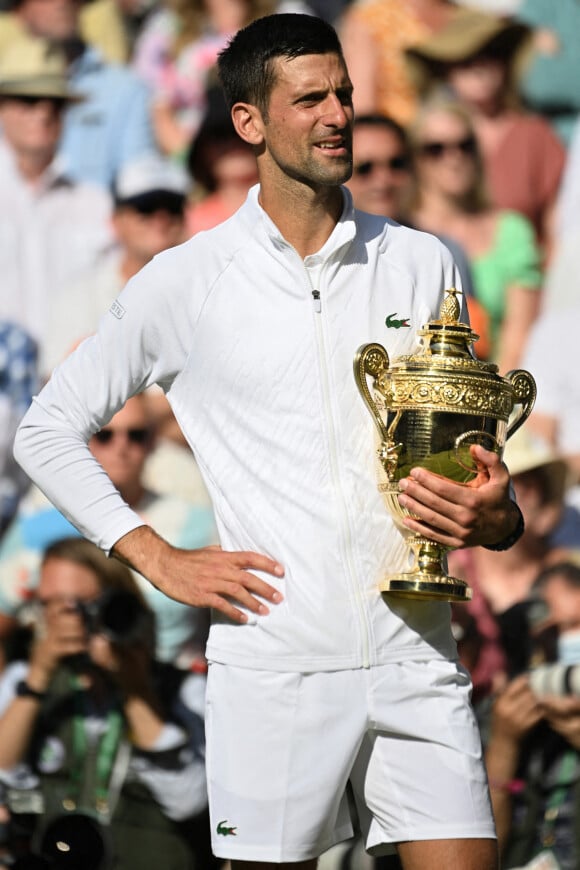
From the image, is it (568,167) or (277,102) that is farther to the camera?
(568,167)

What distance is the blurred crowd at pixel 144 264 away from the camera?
16.7 ft

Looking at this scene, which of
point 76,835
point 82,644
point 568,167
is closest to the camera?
point 76,835

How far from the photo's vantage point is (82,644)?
520cm

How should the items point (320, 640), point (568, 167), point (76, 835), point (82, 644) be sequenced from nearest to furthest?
point (320, 640) → point (76, 835) → point (82, 644) → point (568, 167)

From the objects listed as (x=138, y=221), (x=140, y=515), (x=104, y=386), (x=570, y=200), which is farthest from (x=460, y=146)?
(x=104, y=386)

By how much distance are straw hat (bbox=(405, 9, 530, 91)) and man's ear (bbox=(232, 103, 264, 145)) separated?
2786 millimetres

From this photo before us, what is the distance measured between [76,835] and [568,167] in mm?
2962

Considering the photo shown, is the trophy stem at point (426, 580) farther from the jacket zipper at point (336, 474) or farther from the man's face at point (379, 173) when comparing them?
the man's face at point (379, 173)

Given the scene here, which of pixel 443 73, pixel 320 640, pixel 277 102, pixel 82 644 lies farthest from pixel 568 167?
pixel 320 640

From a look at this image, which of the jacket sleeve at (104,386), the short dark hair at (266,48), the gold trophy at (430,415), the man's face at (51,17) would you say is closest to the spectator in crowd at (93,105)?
the man's face at (51,17)

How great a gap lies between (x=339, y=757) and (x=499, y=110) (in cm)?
350

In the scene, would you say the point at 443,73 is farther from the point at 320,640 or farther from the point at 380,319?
the point at 320,640

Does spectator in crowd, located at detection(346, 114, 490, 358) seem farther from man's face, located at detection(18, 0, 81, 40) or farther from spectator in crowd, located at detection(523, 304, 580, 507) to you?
man's face, located at detection(18, 0, 81, 40)

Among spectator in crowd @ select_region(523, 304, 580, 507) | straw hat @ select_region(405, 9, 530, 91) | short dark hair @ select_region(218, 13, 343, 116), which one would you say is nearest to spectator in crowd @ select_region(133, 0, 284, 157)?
straw hat @ select_region(405, 9, 530, 91)
